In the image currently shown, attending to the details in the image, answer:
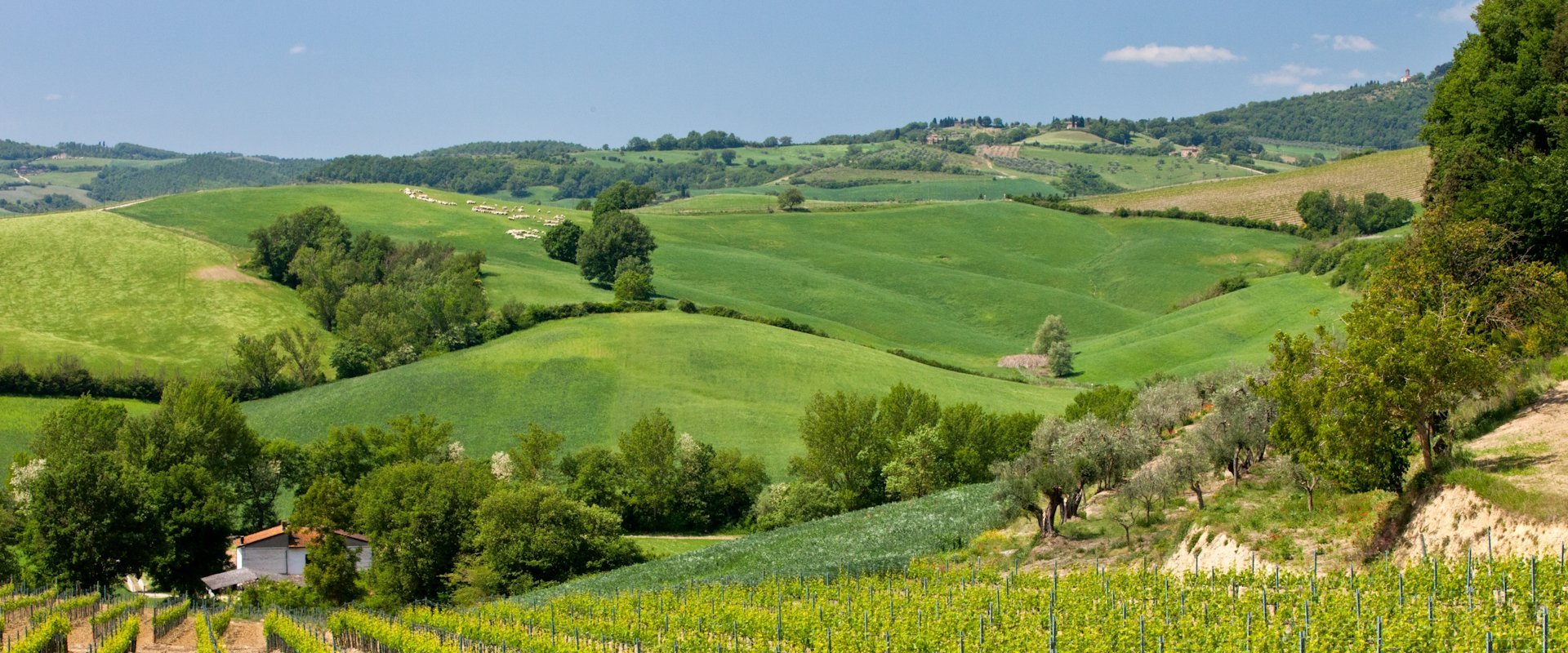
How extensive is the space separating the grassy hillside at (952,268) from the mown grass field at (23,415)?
5727cm

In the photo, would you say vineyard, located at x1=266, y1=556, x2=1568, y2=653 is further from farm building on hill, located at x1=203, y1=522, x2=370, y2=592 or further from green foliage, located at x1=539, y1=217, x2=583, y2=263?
green foliage, located at x1=539, y1=217, x2=583, y2=263

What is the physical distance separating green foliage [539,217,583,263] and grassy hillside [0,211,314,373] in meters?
35.0

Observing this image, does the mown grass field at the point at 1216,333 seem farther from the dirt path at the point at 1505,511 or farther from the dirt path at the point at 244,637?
the dirt path at the point at 244,637

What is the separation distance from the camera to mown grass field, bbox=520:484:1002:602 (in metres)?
48.2

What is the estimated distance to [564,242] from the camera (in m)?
155

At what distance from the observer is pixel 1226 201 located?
189500 mm

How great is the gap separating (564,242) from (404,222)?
1083 inches

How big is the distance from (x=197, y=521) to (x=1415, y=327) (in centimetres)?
6231

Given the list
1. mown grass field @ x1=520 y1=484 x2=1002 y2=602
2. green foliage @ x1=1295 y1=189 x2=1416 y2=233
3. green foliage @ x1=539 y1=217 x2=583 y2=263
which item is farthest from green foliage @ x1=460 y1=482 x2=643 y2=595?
green foliage @ x1=1295 y1=189 x2=1416 y2=233

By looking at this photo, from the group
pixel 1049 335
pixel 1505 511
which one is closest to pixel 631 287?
pixel 1049 335

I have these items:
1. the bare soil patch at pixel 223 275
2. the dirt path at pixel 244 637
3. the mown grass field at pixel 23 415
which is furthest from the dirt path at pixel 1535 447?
the bare soil patch at pixel 223 275

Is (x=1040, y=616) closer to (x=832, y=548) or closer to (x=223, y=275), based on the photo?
(x=832, y=548)

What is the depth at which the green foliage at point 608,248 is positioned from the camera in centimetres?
14238

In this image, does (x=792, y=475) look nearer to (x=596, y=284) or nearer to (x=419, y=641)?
(x=419, y=641)
